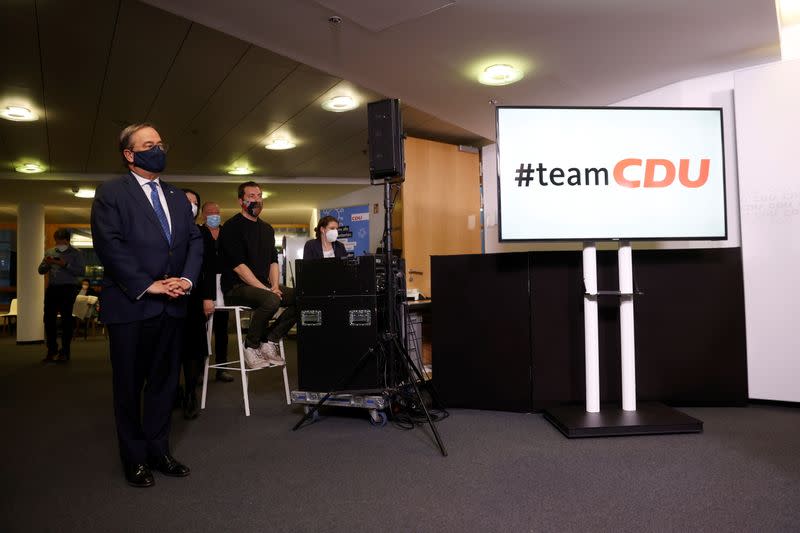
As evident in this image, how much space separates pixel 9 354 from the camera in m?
7.76

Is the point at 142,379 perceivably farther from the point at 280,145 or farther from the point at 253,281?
the point at 280,145

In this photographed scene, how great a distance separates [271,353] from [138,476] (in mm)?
1491

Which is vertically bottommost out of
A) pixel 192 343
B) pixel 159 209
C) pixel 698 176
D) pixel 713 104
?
pixel 192 343

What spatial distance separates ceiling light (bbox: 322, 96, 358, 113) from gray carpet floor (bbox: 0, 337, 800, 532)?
306cm

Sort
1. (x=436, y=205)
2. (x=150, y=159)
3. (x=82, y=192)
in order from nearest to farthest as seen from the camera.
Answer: (x=150, y=159) < (x=436, y=205) < (x=82, y=192)

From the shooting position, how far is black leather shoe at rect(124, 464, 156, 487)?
2252 mm

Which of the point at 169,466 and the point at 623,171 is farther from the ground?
the point at 623,171

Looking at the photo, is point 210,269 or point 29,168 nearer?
point 210,269

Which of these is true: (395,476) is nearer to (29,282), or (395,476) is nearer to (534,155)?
(534,155)

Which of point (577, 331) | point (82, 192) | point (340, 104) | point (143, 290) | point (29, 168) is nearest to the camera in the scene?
point (143, 290)

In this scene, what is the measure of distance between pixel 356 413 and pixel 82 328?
32.6 feet

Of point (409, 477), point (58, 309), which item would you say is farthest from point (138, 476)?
point (58, 309)

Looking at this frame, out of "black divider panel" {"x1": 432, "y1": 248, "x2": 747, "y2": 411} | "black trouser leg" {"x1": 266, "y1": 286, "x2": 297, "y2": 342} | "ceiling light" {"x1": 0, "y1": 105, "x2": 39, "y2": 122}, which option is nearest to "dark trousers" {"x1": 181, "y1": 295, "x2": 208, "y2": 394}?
"black trouser leg" {"x1": 266, "y1": 286, "x2": 297, "y2": 342}

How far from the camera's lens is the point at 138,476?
2262mm
